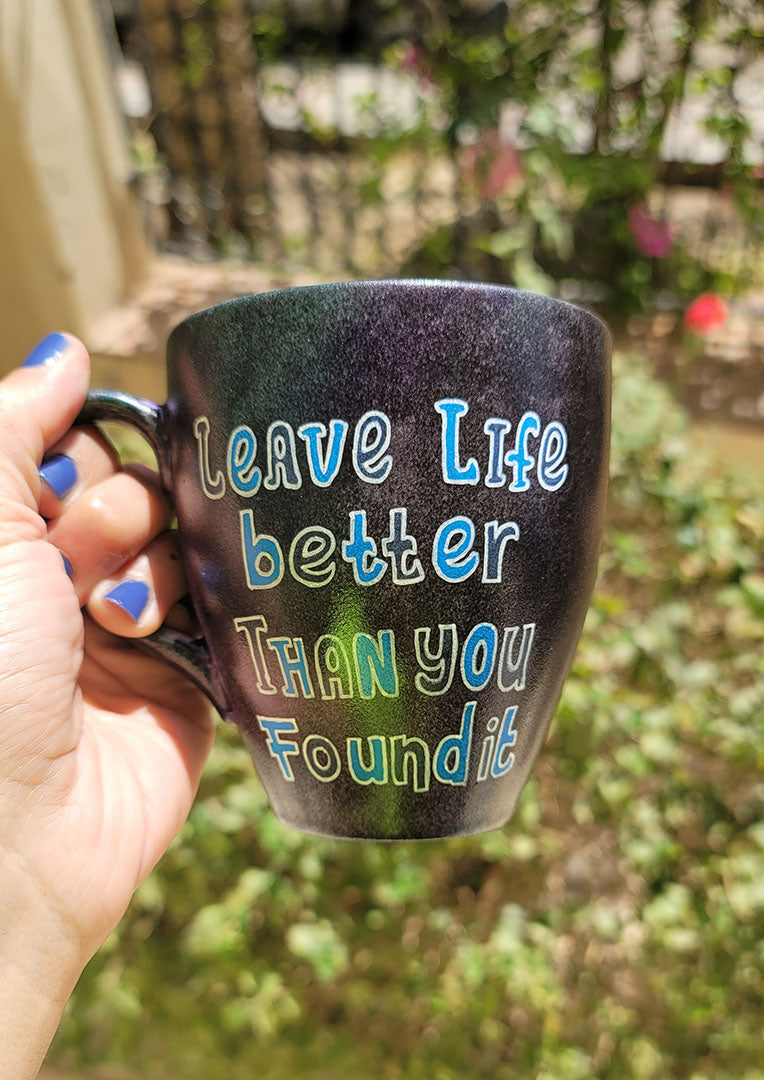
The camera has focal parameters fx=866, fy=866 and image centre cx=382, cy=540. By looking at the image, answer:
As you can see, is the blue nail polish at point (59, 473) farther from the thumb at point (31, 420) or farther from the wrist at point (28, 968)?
the wrist at point (28, 968)

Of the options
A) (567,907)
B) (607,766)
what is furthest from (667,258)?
(567,907)

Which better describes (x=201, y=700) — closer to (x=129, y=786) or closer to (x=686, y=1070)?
(x=129, y=786)

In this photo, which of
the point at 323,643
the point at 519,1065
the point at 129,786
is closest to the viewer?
the point at 323,643

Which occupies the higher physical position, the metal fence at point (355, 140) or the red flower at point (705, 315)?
the metal fence at point (355, 140)

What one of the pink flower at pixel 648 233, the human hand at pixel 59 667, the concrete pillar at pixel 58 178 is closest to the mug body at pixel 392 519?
the human hand at pixel 59 667

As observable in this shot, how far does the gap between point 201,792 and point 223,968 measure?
0.32m

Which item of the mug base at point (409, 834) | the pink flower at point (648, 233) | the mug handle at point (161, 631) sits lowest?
the pink flower at point (648, 233)

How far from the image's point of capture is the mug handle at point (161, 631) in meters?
0.82

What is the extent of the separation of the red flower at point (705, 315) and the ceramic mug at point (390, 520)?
2223 millimetres

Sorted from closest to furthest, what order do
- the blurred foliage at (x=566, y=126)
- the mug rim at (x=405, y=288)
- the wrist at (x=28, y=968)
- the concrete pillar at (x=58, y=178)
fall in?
1. the mug rim at (x=405, y=288)
2. the wrist at (x=28, y=968)
3. the concrete pillar at (x=58, y=178)
4. the blurred foliage at (x=566, y=126)

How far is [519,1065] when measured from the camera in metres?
1.74

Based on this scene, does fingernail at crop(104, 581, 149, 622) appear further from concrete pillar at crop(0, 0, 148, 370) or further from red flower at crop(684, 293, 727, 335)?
red flower at crop(684, 293, 727, 335)

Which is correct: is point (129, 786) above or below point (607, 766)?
above

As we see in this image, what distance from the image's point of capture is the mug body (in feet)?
2.19
